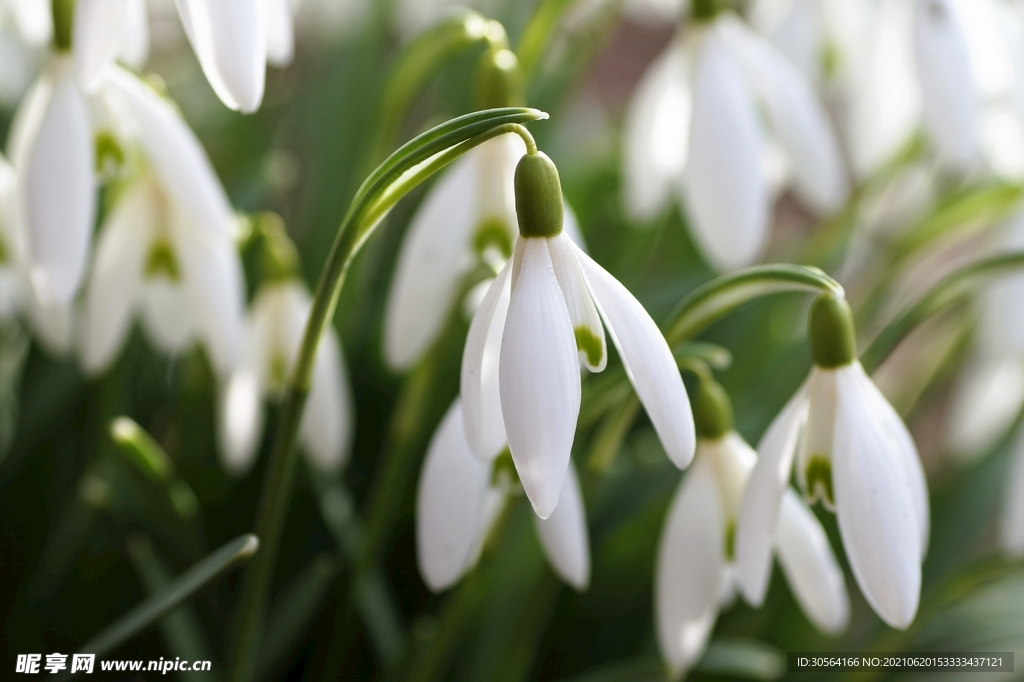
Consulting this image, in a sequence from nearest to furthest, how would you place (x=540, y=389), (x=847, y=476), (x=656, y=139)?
(x=540, y=389) < (x=847, y=476) < (x=656, y=139)

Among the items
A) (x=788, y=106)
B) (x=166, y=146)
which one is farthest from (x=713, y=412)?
(x=166, y=146)

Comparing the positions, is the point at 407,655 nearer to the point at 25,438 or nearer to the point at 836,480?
the point at 836,480

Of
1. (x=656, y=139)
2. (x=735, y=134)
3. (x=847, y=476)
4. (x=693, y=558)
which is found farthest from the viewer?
(x=656, y=139)

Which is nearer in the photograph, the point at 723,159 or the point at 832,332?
the point at 832,332

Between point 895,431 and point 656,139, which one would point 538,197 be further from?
point 656,139

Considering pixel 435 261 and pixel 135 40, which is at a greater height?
pixel 135 40

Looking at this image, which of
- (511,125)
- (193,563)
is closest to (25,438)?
(193,563)

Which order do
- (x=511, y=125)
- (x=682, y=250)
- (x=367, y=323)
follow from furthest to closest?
(x=682, y=250)
(x=367, y=323)
(x=511, y=125)
